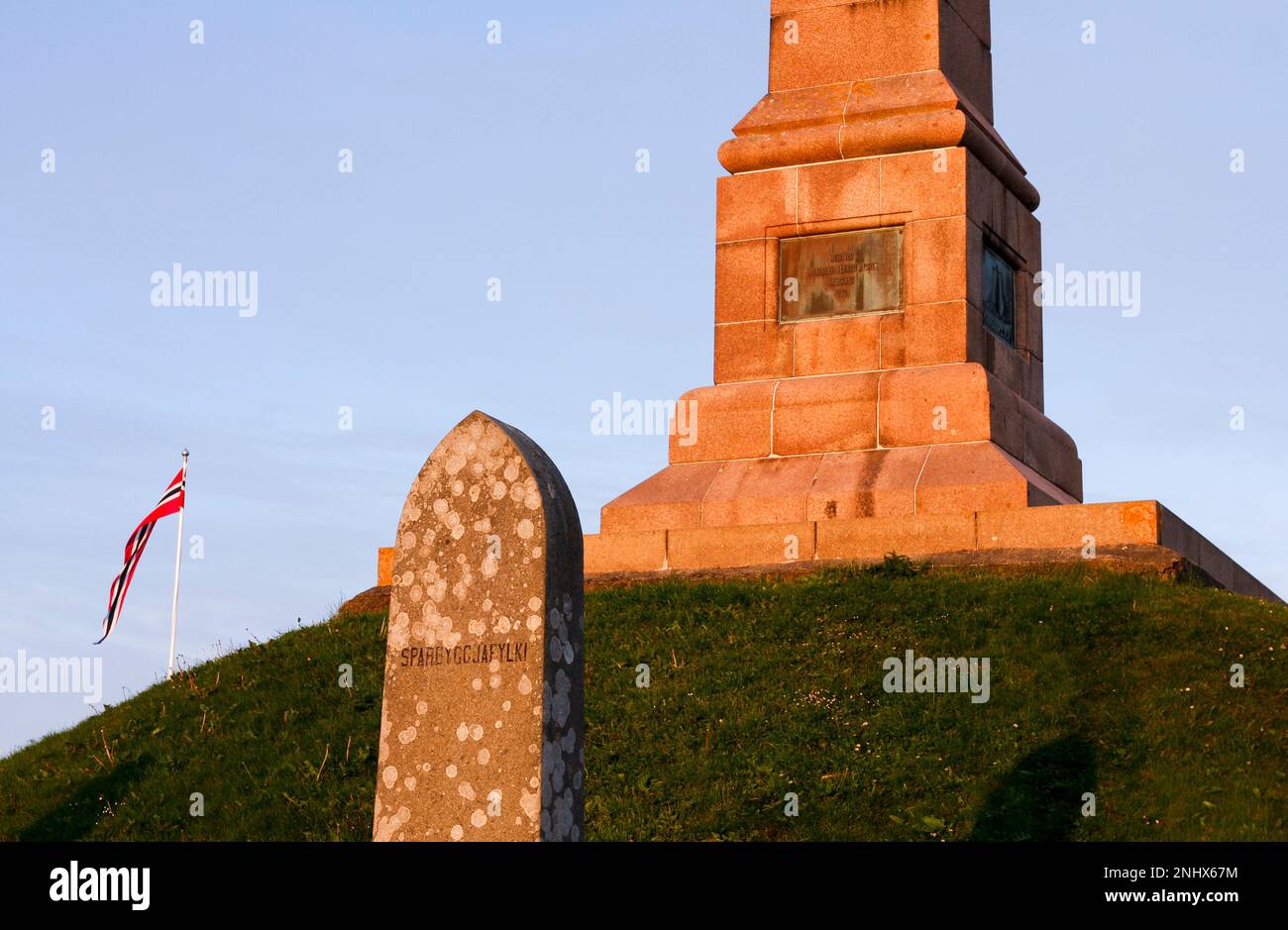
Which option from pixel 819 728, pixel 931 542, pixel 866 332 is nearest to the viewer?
pixel 819 728

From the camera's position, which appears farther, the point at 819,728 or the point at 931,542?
the point at 931,542

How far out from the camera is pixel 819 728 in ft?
40.8

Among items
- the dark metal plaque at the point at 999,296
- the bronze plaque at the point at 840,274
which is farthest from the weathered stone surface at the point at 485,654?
the dark metal plaque at the point at 999,296

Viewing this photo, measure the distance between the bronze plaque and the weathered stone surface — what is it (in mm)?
10889

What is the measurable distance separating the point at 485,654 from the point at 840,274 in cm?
1154

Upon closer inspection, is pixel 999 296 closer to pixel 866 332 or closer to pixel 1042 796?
pixel 866 332

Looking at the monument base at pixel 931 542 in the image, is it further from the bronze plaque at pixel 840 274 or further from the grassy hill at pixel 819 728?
the bronze plaque at pixel 840 274

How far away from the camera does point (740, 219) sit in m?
19.0

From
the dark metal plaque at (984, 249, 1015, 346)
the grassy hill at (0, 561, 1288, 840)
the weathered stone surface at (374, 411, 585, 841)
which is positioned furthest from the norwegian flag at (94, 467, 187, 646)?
the weathered stone surface at (374, 411, 585, 841)

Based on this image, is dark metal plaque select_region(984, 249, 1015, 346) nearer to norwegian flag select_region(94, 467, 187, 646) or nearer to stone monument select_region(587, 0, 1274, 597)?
stone monument select_region(587, 0, 1274, 597)

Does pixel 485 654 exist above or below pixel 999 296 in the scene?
below

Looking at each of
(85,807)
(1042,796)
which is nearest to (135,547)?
(85,807)

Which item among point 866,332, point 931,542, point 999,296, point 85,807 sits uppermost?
point 999,296

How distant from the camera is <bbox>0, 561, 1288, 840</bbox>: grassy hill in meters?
11.3
